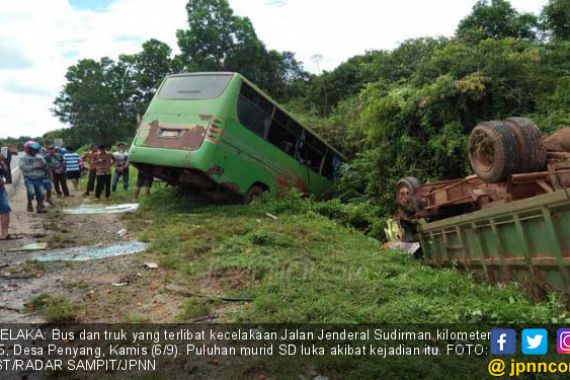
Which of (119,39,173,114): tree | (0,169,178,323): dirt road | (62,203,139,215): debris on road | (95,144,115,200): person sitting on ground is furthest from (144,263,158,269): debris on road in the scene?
(119,39,173,114): tree

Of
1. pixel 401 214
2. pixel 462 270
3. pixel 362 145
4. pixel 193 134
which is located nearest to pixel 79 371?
pixel 462 270

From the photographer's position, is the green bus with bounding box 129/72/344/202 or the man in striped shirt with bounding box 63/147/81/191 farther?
the man in striped shirt with bounding box 63/147/81/191

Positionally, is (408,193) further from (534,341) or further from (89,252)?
(89,252)

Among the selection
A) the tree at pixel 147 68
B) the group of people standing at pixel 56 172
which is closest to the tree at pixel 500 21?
the group of people standing at pixel 56 172

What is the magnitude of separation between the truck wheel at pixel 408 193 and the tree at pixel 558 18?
13689mm

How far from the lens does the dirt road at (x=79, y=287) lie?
14.6ft

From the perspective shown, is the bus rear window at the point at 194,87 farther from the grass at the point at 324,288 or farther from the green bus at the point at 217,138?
the grass at the point at 324,288

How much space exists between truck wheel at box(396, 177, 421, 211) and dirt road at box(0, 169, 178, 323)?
149 inches

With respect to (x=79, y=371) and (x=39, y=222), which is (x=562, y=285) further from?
(x=39, y=222)

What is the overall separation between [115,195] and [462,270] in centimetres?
1089

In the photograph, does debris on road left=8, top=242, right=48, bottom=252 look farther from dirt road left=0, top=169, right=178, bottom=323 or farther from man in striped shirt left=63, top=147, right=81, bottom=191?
man in striped shirt left=63, top=147, right=81, bottom=191

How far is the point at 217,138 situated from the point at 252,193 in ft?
5.68

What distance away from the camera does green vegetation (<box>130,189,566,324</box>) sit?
415 centimetres

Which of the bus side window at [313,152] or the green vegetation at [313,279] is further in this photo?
the bus side window at [313,152]
